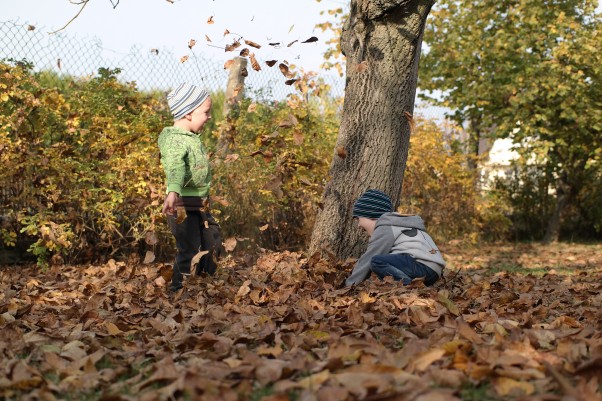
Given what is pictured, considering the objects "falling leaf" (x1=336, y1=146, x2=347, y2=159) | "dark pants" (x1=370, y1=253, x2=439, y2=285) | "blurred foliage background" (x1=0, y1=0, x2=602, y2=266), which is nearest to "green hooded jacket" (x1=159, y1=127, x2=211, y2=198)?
"blurred foliage background" (x1=0, y1=0, x2=602, y2=266)

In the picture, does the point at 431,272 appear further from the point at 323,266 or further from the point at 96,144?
the point at 96,144

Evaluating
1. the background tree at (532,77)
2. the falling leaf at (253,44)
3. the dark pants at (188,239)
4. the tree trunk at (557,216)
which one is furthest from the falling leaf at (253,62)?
the tree trunk at (557,216)

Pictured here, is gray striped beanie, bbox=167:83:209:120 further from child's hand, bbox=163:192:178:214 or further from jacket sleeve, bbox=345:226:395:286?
jacket sleeve, bbox=345:226:395:286

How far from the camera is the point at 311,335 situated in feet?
11.4

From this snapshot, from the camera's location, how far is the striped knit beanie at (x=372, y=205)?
5648 mm

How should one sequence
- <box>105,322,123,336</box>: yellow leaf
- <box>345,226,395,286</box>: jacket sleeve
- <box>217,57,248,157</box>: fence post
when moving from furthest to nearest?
<box>217,57,248,157</box>: fence post, <box>345,226,395,286</box>: jacket sleeve, <box>105,322,123,336</box>: yellow leaf

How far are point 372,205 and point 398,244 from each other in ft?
1.47

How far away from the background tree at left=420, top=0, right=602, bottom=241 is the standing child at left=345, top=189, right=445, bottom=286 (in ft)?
27.5

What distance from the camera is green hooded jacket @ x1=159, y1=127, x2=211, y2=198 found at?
526 centimetres

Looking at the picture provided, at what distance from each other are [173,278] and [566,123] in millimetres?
10305

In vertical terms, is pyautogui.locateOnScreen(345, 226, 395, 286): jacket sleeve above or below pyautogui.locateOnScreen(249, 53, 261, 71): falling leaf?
below

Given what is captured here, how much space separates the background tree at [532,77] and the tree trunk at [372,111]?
7.53m

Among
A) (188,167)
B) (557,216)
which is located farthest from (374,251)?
(557,216)

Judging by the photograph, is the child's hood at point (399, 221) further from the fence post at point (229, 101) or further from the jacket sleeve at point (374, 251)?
the fence post at point (229, 101)
